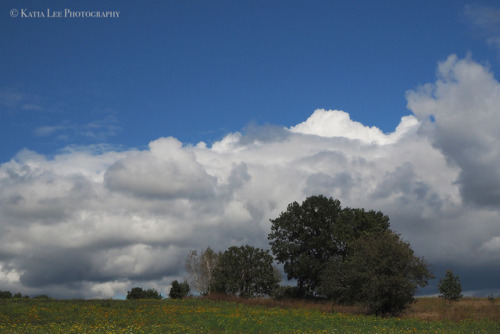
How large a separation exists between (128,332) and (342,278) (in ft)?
120

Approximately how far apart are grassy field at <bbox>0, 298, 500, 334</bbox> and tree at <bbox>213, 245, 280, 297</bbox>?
2509 cm

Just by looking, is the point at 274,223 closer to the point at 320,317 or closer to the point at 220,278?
the point at 220,278

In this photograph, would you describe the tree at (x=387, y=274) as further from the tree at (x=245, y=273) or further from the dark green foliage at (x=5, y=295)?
the dark green foliage at (x=5, y=295)

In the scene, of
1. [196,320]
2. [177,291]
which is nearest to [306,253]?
[177,291]

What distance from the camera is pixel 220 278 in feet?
258

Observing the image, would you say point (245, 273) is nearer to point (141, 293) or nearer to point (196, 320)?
point (141, 293)

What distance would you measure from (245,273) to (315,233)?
13.4m

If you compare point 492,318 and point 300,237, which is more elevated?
point 300,237

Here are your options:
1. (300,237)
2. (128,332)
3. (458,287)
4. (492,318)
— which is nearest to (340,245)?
(300,237)

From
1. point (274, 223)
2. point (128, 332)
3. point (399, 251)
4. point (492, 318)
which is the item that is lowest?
point (492, 318)

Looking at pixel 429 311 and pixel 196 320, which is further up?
pixel 196 320

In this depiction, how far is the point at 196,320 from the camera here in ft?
130

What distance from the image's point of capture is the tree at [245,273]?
3049 inches

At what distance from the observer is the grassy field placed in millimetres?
33500
